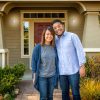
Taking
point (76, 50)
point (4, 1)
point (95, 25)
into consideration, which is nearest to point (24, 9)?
point (4, 1)

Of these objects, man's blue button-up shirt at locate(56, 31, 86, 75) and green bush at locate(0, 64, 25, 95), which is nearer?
man's blue button-up shirt at locate(56, 31, 86, 75)

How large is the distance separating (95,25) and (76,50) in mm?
5943

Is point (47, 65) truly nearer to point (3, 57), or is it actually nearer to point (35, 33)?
point (3, 57)

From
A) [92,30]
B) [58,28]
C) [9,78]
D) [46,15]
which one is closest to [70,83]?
[58,28]

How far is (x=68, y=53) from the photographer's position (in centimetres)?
572

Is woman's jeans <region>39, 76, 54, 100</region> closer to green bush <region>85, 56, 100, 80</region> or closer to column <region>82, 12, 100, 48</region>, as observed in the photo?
green bush <region>85, 56, 100, 80</region>

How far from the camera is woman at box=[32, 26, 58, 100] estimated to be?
5.51 meters

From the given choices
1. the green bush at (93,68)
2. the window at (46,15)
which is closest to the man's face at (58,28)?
the green bush at (93,68)

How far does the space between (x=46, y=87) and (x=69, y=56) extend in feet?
2.23

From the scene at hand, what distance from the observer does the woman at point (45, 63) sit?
18.1 ft

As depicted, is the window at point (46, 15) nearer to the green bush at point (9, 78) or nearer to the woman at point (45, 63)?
the green bush at point (9, 78)

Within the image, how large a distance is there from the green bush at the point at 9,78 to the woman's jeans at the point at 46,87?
3339 millimetres

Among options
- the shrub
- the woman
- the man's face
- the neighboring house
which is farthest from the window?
the woman

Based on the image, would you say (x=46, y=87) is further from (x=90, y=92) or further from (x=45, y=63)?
(x=90, y=92)
